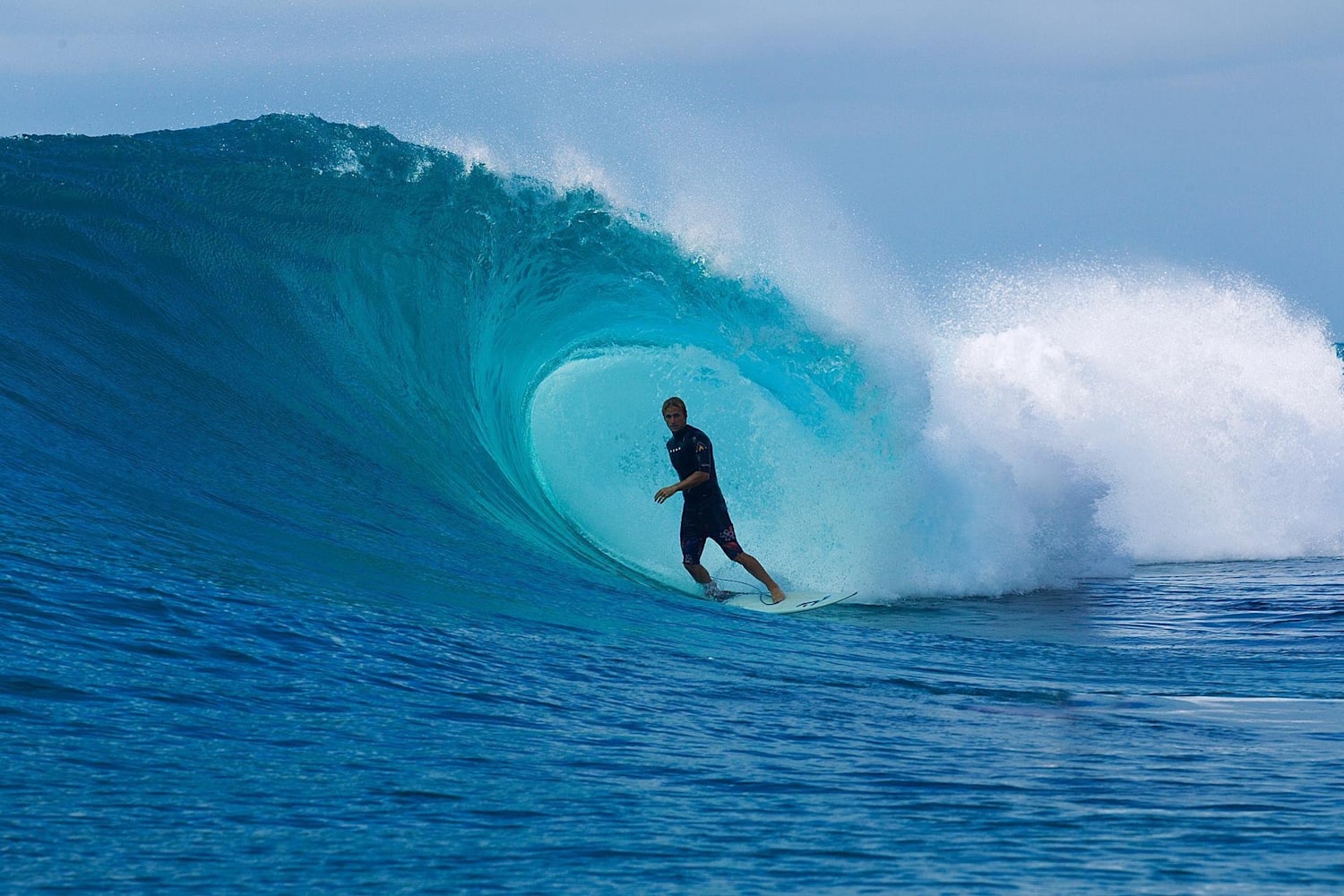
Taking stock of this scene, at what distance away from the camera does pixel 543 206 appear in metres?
12.7

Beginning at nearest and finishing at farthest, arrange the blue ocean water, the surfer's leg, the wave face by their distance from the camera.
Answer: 1. the blue ocean water
2. the wave face
3. the surfer's leg

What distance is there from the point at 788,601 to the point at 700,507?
846mm

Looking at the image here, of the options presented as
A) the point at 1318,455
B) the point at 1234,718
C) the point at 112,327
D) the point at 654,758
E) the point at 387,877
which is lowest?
the point at 387,877

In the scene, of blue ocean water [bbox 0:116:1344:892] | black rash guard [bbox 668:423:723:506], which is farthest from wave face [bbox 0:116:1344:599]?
black rash guard [bbox 668:423:723:506]

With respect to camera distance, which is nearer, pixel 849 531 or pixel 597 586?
pixel 597 586

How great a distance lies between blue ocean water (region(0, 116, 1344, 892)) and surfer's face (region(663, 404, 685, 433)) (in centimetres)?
113

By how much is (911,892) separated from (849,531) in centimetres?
749

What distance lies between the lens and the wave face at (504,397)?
8.11m

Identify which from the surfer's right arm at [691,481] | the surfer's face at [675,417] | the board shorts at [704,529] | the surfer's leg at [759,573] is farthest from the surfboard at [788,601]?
the surfer's face at [675,417]

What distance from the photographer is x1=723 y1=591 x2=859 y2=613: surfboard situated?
8766mm

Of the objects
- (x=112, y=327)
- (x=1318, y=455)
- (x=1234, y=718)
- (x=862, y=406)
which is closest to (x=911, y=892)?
(x=1234, y=718)

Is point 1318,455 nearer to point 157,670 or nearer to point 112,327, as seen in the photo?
point 112,327

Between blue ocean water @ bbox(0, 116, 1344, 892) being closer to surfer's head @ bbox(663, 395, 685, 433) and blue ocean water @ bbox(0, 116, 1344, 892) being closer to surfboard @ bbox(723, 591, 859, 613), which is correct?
surfboard @ bbox(723, 591, 859, 613)

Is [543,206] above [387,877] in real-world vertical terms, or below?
above
